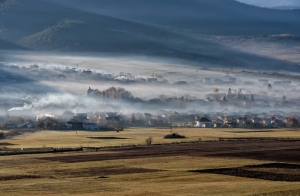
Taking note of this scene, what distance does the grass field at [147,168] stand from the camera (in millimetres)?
24016

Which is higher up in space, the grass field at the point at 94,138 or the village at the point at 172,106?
the village at the point at 172,106

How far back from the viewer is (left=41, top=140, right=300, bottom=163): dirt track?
3438cm

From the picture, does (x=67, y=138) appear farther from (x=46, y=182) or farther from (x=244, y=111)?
(x=244, y=111)

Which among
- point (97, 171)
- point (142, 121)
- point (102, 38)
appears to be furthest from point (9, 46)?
point (97, 171)

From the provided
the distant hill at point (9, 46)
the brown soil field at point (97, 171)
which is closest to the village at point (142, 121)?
the brown soil field at point (97, 171)

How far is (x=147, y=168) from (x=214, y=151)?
8.26m

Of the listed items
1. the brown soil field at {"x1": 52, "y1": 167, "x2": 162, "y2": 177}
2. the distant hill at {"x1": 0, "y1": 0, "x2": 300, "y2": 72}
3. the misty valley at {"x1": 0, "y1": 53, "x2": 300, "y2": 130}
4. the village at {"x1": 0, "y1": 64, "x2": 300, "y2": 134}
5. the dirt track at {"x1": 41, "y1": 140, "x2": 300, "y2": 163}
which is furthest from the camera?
the distant hill at {"x1": 0, "y1": 0, "x2": 300, "y2": 72}

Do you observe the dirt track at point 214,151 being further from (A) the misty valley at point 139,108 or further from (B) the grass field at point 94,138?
(B) the grass field at point 94,138

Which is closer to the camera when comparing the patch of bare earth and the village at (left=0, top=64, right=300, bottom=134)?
the patch of bare earth

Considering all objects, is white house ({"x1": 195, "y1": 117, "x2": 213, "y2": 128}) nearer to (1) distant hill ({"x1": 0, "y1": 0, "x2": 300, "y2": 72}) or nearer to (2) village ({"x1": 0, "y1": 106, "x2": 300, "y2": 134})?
(2) village ({"x1": 0, "y1": 106, "x2": 300, "y2": 134})

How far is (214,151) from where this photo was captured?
37625 millimetres

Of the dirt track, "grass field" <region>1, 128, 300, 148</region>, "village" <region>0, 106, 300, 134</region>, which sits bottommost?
the dirt track

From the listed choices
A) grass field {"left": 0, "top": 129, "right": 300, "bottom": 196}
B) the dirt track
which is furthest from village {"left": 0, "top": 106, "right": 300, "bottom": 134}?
the dirt track

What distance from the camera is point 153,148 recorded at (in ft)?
131
